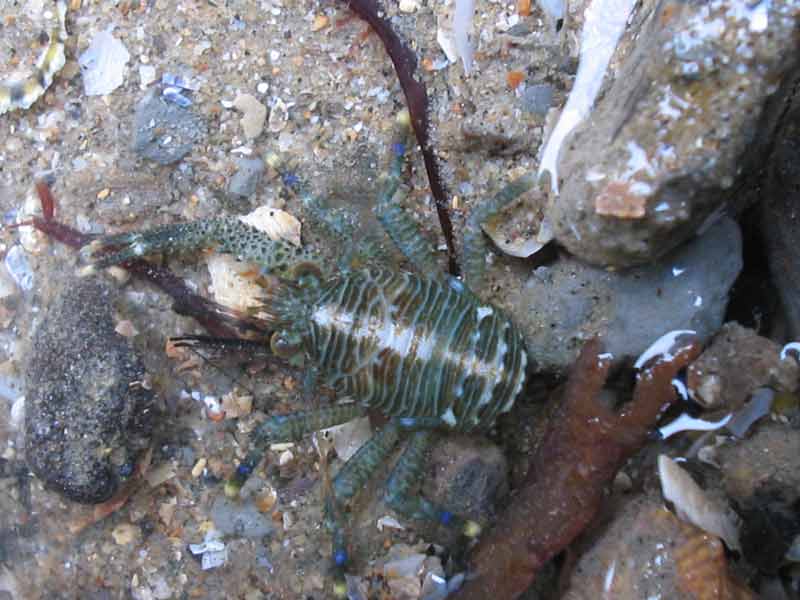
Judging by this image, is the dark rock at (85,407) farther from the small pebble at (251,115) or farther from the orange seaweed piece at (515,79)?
the orange seaweed piece at (515,79)

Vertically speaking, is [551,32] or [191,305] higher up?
[551,32]

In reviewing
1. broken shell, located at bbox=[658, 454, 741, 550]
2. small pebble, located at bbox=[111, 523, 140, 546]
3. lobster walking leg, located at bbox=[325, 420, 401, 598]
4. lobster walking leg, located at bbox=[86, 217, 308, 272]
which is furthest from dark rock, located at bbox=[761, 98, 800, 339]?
small pebble, located at bbox=[111, 523, 140, 546]

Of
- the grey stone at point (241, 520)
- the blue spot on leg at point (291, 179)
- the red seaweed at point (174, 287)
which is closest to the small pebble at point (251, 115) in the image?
the blue spot on leg at point (291, 179)

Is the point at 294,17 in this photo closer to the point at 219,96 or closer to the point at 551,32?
the point at 219,96

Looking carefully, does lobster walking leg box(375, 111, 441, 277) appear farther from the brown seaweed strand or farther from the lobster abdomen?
the lobster abdomen

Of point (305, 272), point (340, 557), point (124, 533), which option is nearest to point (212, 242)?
point (305, 272)

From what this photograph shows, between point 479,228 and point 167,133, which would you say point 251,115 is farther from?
point 479,228

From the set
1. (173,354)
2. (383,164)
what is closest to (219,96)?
(383,164)
